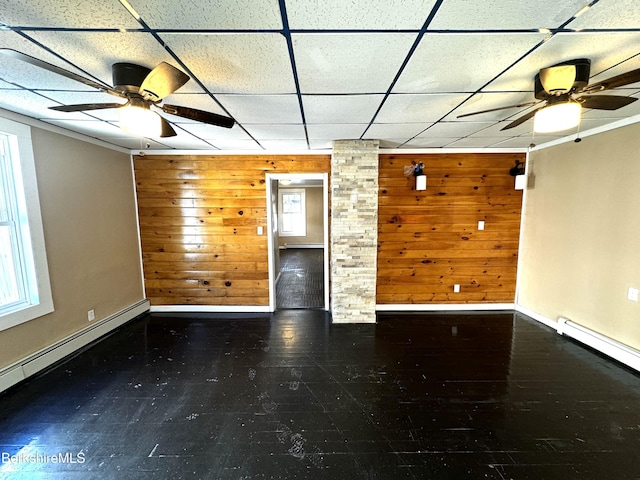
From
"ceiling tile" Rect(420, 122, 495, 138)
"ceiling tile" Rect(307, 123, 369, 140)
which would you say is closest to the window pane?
"ceiling tile" Rect(307, 123, 369, 140)

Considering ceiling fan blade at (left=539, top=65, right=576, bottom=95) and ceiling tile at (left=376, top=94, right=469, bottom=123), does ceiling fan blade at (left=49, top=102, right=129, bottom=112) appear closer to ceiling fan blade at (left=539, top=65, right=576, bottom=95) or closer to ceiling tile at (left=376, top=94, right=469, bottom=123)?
ceiling tile at (left=376, top=94, right=469, bottom=123)

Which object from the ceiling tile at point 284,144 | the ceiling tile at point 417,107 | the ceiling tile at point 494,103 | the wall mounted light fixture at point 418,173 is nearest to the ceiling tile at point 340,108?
the ceiling tile at point 417,107

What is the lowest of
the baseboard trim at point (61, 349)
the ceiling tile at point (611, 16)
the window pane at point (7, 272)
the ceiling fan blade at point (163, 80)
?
the baseboard trim at point (61, 349)

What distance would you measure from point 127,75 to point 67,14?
0.39 m

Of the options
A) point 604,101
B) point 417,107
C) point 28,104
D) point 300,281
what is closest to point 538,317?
point 604,101

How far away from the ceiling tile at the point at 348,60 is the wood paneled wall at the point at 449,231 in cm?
212

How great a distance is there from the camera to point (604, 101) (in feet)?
5.44

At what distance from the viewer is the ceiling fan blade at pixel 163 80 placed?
1317 millimetres

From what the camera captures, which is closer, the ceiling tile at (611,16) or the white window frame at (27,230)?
the ceiling tile at (611,16)

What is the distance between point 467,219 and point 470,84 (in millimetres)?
2472

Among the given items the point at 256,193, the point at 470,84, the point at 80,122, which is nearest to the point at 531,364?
the point at 470,84

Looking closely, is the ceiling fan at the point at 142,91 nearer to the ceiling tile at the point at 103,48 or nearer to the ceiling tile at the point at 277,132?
the ceiling tile at the point at 103,48

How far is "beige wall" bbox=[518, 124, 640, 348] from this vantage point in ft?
8.31

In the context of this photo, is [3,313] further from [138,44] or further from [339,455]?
[339,455]
